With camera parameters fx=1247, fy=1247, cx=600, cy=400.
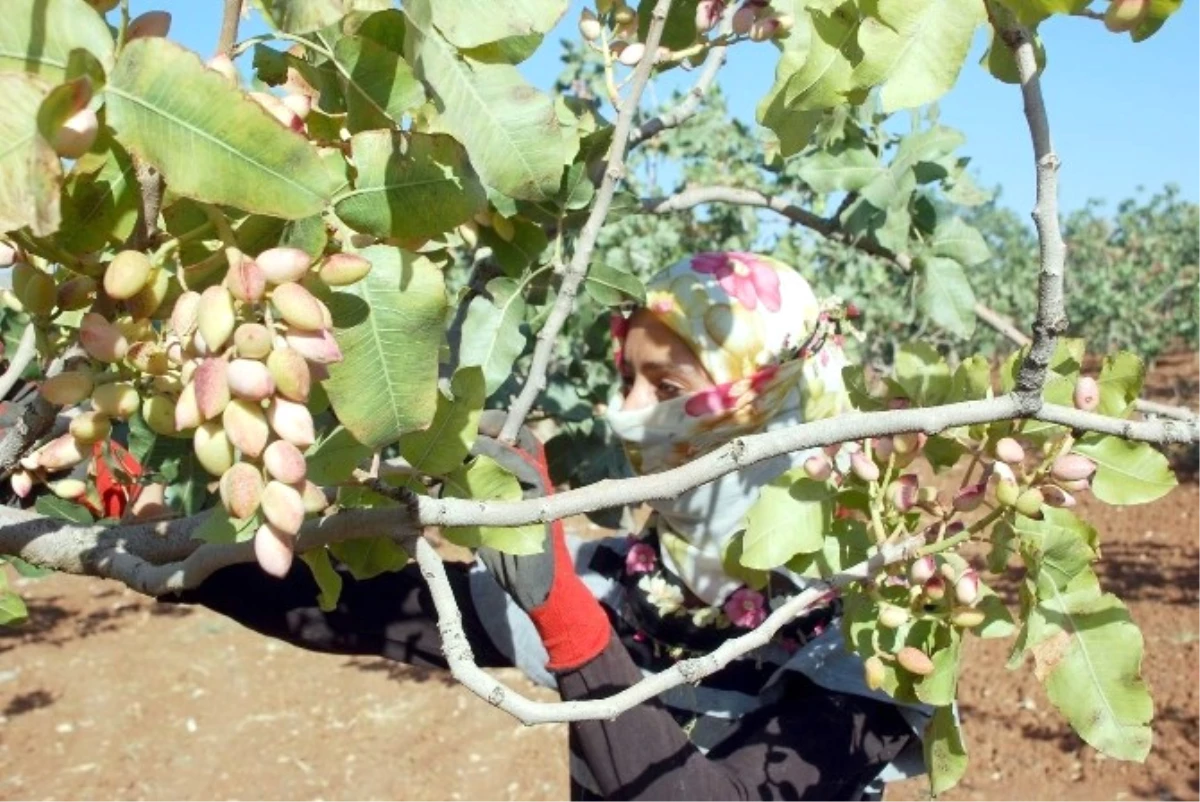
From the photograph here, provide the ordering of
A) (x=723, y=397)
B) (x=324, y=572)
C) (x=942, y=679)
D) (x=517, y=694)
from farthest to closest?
(x=723, y=397)
(x=942, y=679)
(x=324, y=572)
(x=517, y=694)

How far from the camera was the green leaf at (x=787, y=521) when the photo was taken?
112 centimetres

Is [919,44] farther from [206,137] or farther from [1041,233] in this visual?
[206,137]

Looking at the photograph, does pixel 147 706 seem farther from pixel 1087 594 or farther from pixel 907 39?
pixel 907 39

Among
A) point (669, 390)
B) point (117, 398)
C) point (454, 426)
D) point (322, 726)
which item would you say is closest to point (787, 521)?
point (454, 426)

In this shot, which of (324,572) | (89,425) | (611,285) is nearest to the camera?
(89,425)

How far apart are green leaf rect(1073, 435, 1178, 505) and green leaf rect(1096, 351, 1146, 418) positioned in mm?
30

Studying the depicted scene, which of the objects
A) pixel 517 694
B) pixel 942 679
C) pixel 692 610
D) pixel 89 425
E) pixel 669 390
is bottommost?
pixel 692 610

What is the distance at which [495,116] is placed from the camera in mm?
673

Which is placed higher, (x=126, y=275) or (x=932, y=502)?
(x=126, y=275)

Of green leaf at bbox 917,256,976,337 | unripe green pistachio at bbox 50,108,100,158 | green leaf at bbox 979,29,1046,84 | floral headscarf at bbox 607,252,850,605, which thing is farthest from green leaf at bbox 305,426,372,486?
green leaf at bbox 917,256,976,337

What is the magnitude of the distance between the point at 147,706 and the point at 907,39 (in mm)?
5922

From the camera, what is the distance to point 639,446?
1.92 metres

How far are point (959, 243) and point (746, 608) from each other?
26.6 inches

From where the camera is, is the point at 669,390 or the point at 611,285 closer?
the point at 611,285
